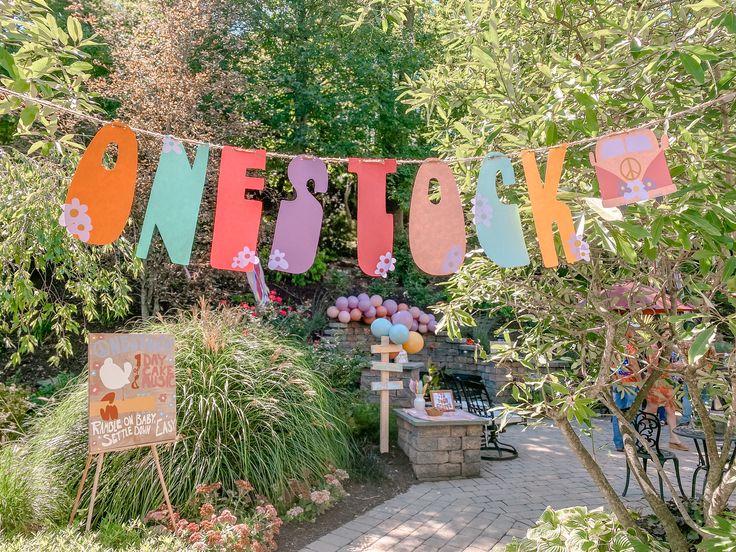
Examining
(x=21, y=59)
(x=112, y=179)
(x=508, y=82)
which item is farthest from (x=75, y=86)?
(x=508, y=82)

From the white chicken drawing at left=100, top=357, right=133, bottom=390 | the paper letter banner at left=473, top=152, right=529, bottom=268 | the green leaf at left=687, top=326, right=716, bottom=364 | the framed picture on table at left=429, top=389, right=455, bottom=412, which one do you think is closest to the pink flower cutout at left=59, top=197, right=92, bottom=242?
the paper letter banner at left=473, top=152, right=529, bottom=268

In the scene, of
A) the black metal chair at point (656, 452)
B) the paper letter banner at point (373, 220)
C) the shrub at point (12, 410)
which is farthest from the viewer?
the shrub at point (12, 410)

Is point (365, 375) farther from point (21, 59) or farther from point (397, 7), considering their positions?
point (21, 59)

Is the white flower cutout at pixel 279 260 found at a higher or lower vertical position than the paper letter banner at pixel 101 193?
lower

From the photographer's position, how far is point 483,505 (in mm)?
4750

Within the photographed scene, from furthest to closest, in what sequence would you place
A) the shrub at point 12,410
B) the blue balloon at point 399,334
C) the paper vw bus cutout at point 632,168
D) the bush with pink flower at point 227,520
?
the blue balloon at point 399,334 < the shrub at point 12,410 < the bush with pink flower at point 227,520 < the paper vw bus cutout at point 632,168

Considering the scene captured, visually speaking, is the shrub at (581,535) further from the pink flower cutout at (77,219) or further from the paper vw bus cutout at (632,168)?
the pink flower cutout at (77,219)

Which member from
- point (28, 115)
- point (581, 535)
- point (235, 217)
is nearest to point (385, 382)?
point (581, 535)

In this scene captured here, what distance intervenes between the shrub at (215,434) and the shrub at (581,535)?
1.77 m

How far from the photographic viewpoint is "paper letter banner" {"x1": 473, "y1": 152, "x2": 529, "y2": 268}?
2.29 metres

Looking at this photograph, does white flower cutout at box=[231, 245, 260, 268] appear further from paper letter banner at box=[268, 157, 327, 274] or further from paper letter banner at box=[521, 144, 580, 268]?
paper letter banner at box=[521, 144, 580, 268]

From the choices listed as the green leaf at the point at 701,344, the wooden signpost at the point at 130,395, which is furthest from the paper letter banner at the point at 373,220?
the wooden signpost at the point at 130,395

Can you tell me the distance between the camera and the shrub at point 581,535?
3.01m

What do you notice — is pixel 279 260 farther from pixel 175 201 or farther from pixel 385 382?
pixel 385 382
